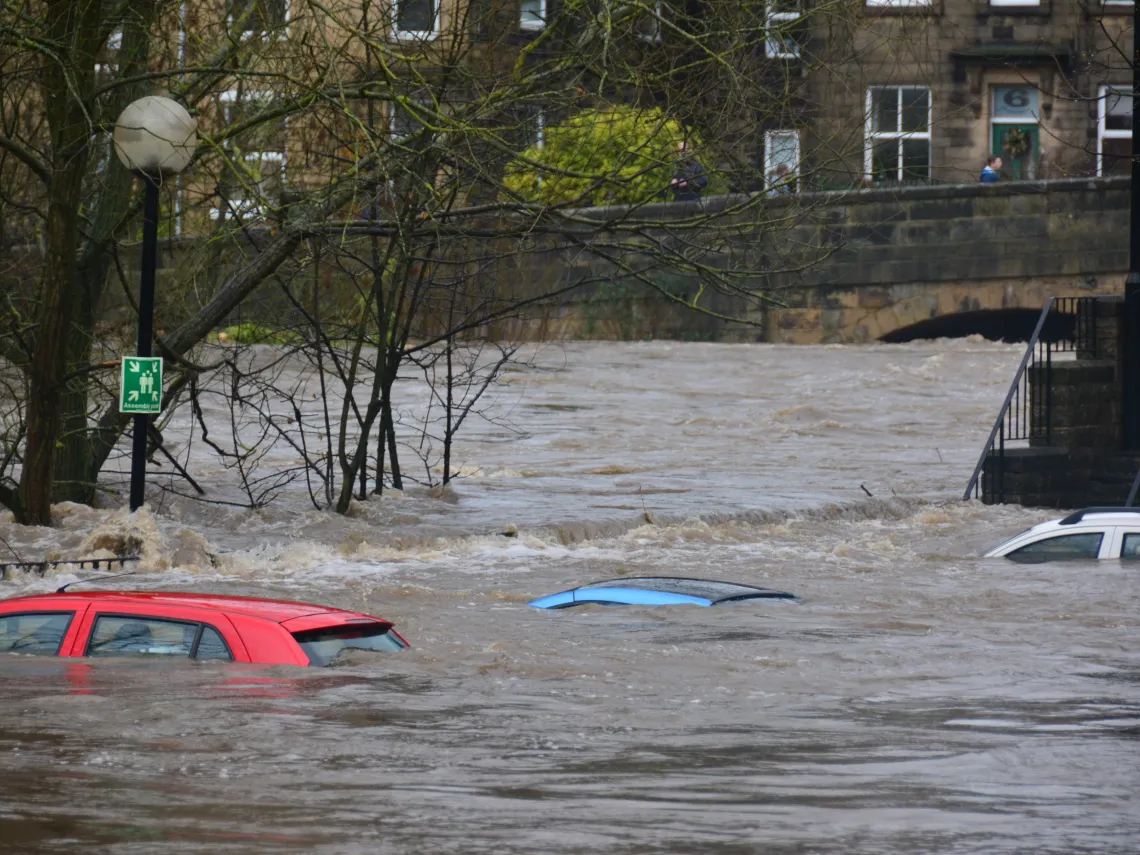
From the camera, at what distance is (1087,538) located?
13.2m

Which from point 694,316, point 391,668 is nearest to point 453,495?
point 391,668

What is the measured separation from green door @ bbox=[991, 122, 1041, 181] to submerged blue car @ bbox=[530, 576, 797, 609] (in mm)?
29384

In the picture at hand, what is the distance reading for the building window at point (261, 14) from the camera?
1559cm

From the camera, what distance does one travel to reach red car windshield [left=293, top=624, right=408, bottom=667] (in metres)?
8.83

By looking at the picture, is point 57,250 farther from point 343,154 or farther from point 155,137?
point 343,154

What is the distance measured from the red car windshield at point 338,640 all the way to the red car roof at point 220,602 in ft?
0.37

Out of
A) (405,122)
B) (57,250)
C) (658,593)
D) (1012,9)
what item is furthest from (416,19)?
(1012,9)

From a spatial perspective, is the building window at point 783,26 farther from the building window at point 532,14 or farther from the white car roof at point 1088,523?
the white car roof at point 1088,523

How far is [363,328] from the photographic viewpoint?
701 inches

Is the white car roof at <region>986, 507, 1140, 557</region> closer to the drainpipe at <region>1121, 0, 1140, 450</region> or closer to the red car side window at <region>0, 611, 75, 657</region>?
the red car side window at <region>0, 611, 75, 657</region>

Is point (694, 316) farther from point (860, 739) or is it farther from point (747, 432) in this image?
point (860, 739)

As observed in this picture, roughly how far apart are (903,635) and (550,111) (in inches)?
288

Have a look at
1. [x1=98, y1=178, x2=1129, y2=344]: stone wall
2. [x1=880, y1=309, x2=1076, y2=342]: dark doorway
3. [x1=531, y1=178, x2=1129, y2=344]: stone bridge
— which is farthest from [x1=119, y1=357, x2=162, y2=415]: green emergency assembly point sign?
[x1=880, y1=309, x2=1076, y2=342]: dark doorway

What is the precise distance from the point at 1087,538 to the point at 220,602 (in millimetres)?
6705
